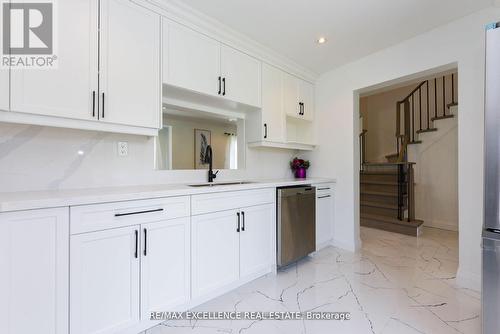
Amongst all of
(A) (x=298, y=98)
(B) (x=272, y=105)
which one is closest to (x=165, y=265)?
(B) (x=272, y=105)

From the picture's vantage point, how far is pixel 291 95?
309cm

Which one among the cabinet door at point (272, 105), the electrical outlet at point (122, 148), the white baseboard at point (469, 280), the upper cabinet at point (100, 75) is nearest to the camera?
the upper cabinet at point (100, 75)

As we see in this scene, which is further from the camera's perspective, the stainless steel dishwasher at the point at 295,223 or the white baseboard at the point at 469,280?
the stainless steel dishwasher at the point at 295,223

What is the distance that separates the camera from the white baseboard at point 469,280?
2.07m

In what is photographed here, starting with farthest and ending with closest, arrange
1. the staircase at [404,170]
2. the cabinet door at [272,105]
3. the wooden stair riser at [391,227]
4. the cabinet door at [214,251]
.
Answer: the staircase at [404,170], the wooden stair riser at [391,227], the cabinet door at [272,105], the cabinet door at [214,251]

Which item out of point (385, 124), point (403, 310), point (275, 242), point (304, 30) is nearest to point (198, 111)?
point (304, 30)

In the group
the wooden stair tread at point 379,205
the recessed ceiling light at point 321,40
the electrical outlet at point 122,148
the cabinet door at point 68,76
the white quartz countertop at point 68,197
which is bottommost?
the wooden stair tread at point 379,205

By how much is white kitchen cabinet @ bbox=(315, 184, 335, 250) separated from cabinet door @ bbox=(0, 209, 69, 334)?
8.20ft

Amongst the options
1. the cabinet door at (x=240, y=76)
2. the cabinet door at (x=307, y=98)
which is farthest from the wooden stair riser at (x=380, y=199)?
the cabinet door at (x=240, y=76)

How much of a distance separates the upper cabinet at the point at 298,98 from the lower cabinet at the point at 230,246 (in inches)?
54.8

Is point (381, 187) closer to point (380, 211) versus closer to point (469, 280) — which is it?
point (380, 211)

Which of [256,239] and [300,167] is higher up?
[300,167]

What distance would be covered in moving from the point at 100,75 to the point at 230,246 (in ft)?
5.27

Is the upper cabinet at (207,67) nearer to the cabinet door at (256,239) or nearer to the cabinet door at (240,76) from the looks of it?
the cabinet door at (240,76)
